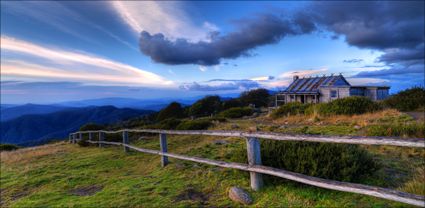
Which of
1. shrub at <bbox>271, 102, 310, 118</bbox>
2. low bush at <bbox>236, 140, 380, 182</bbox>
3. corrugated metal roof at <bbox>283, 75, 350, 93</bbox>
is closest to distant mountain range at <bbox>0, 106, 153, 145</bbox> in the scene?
corrugated metal roof at <bbox>283, 75, 350, 93</bbox>

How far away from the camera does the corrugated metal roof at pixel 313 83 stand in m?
35.5

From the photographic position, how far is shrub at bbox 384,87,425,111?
58.2ft

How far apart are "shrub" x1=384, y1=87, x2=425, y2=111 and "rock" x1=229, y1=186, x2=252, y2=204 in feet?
59.7

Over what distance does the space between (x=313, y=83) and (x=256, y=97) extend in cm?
2114

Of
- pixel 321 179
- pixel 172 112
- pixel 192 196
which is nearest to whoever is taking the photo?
pixel 321 179

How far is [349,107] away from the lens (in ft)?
52.7

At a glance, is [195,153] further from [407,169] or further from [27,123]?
[27,123]

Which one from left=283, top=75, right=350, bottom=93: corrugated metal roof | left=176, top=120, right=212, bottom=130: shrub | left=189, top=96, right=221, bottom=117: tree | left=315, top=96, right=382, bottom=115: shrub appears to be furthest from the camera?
left=189, top=96, right=221, bottom=117: tree

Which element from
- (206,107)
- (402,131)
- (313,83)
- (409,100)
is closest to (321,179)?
(402,131)

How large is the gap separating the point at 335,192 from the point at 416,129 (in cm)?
579

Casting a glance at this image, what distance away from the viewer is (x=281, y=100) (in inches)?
1652

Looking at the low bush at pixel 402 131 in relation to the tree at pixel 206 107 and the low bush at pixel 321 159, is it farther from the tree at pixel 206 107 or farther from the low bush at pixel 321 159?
the tree at pixel 206 107

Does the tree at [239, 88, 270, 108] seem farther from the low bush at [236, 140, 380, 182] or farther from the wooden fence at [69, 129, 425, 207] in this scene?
the wooden fence at [69, 129, 425, 207]

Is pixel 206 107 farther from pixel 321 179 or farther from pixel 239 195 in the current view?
pixel 321 179
